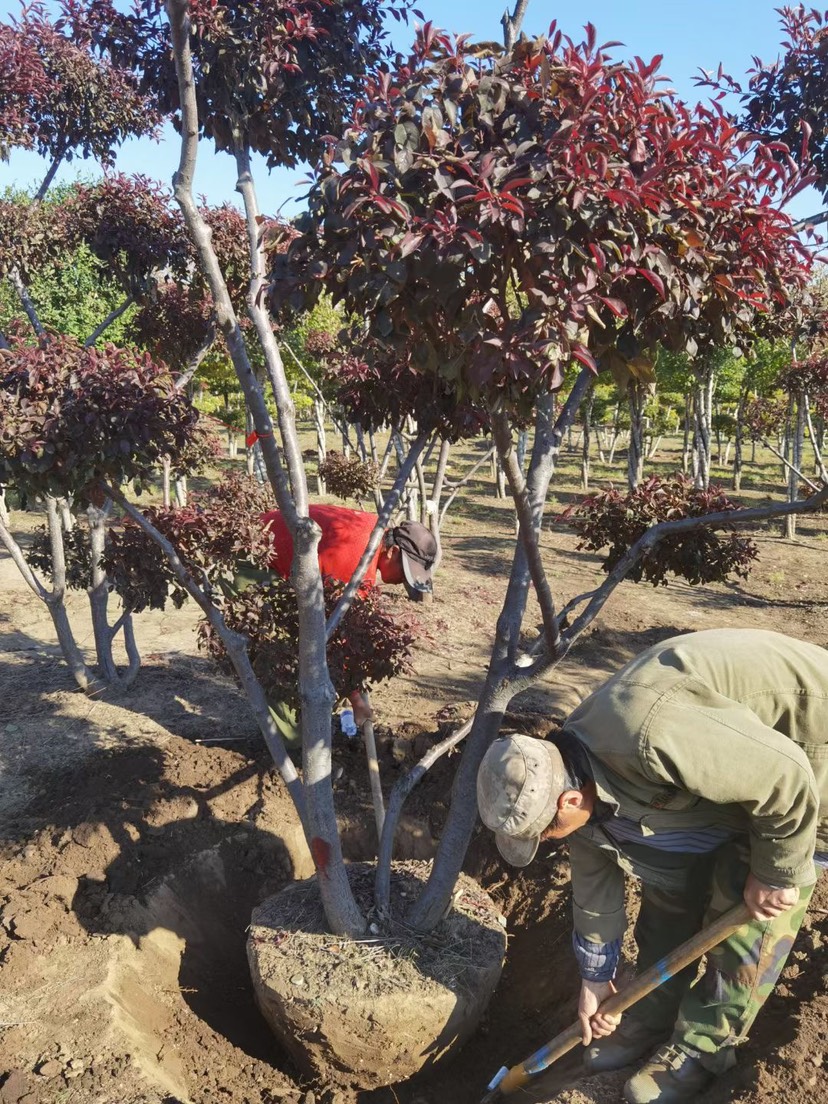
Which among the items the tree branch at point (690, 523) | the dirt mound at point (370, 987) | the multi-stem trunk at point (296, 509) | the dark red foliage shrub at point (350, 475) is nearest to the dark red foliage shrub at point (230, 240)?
the multi-stem trunk at point (296, 509)

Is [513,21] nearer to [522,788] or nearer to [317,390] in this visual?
[522,788]

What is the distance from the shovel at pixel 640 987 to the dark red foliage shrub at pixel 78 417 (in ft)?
8.73

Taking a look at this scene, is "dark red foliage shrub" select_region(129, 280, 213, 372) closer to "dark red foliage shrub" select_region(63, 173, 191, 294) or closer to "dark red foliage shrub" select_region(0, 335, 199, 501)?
"dark red foliage shrub" select_region(63, 173, 191, 294)

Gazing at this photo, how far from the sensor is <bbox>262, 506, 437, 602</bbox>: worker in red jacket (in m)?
4.18

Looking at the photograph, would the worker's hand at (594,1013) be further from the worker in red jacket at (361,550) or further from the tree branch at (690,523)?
the worker in red jacket at (361,550)

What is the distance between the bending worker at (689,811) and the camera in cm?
224

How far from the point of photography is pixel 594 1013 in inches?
109

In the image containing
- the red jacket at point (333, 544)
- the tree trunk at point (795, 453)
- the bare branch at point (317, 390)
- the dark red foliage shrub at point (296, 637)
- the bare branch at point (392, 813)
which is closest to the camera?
the bare branch at point (392, 813)

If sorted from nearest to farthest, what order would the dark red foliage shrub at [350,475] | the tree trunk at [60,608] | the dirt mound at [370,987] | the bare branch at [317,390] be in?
the dirt mound at [370,987]
the tree trunk at [60,608]
the bare branch at [317,390]
the dark red foliage shrub at [350,475]

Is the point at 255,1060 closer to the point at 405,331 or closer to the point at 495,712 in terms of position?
the point at 495,712

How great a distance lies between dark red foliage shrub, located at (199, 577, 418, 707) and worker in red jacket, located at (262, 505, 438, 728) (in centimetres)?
17

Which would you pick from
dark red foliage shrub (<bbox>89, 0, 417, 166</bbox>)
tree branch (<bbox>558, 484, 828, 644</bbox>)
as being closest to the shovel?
tree branch (<bbox>558, 484, 828, 644</bbox>)

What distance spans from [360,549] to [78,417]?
192cm

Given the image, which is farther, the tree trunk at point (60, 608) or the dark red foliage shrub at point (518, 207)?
the tree trunk at point (60, 608)
